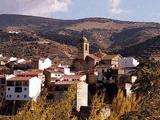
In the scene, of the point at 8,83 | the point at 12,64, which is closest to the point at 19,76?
the point at 8,83

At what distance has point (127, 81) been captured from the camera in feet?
171

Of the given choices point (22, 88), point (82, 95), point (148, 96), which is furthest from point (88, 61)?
point (148, 96)

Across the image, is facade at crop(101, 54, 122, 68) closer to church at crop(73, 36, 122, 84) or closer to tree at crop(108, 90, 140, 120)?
church at crop(73, 36, 122, 84)

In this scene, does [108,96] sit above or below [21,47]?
below

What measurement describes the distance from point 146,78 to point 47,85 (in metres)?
16.0

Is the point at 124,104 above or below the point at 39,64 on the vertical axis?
below

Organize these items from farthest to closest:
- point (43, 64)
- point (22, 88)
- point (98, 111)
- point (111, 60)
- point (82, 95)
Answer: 1. point (43, 64)
2. point (111, 60)
3. point (22, 88)
4. point (82, 95)
5. point (98, 111)

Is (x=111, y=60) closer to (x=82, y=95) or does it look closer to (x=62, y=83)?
(x=62, y=83)

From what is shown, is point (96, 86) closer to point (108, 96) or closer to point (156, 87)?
point (108, 96)

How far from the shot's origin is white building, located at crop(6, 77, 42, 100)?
5119 cm

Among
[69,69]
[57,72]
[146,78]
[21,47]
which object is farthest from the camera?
[21,47]

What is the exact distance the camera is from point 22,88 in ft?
169

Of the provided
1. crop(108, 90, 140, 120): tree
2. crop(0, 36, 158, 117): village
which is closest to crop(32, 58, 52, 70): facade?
crop(0, 36, 158, 117): village

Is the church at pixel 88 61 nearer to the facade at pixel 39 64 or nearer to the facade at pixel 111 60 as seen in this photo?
the facade at pixel 111 60
